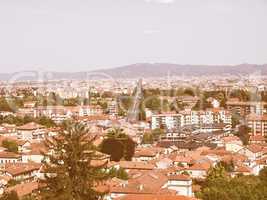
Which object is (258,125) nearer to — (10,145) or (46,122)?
(46,122)

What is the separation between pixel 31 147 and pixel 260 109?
64.4 feet

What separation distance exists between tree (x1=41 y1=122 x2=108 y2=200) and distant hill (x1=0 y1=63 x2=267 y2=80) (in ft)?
289

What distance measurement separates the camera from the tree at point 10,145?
26.3 metres

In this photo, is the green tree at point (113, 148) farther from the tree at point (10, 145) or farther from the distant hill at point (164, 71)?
the distant hill at point (164, 71)

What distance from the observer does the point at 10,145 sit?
2680 centimetres

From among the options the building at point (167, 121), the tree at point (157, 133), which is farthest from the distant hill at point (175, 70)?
the tree at point (157, 133)

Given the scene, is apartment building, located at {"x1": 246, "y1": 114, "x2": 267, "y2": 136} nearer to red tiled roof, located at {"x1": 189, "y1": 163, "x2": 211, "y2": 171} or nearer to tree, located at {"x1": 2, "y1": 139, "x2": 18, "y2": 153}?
red tiled roof, located at {"x1": 189, "y1": 163, "x2": 211, "y2": 171}

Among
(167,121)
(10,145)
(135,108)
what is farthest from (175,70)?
(10,145)

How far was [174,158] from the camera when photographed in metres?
22.2

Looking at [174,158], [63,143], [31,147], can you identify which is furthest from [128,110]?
[63,143]

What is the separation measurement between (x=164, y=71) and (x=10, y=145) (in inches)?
3380

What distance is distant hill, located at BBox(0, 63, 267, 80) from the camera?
3969 inches

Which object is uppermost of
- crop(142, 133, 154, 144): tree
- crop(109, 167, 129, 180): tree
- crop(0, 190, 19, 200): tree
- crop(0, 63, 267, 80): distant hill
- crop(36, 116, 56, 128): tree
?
crop(0, 63, 267, 80): distant hill

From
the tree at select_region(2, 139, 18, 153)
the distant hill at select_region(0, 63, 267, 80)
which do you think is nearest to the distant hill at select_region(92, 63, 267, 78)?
the distant hill at select_region(0, 63, 267, 80)
